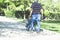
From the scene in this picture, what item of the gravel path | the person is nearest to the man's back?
the person

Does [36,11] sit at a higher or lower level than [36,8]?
lower

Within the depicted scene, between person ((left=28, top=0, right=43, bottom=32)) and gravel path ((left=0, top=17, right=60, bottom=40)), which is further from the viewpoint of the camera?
person ((left=28, top=0, right=43, bottom=32))

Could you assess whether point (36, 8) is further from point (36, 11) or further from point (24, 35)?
point (24, 35)

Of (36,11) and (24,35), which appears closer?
(24,35)

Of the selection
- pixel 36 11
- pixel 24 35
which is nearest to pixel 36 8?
pixel 36 11

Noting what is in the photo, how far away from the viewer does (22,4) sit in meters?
32.1

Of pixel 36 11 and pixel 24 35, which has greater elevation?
pixel 36 11

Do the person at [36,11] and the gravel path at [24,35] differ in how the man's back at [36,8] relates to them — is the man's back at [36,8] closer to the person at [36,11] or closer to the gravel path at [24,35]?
the person at [36,11]

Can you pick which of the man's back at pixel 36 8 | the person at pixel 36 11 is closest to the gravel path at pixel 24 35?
the person at pixel 36 11

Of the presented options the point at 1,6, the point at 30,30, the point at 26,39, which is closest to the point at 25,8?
the point at 1,6

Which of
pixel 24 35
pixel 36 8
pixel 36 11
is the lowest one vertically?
pixel 24 35

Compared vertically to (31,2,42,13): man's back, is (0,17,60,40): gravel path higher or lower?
lower

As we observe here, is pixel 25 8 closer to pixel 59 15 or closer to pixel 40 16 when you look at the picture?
pixel 59 15

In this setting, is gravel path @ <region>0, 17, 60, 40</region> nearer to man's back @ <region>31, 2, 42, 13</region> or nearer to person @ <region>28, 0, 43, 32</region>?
person @ <region>28, 0, 43, 32</region>
